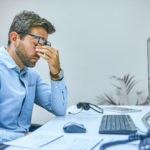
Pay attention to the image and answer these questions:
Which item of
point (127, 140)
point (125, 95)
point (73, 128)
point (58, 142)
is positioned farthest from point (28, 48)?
point (125, 95)

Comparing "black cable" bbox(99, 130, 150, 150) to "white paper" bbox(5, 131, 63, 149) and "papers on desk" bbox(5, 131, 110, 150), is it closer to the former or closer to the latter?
"papers on desk" bbox(5, 131, 110, 150)

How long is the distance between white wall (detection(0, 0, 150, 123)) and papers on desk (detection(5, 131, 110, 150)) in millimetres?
1862

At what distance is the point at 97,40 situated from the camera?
2.73 metres

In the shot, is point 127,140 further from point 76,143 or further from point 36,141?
point 36,141

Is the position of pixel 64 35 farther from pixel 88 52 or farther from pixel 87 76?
pixel 87 76

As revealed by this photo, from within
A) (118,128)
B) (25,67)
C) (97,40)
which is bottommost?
(118,128)

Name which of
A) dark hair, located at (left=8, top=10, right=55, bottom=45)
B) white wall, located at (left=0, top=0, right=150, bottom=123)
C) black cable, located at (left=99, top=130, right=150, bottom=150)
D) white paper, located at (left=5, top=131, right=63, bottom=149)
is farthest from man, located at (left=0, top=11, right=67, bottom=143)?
white wall, located at (left=0, top=0, right=150, bottom=123)

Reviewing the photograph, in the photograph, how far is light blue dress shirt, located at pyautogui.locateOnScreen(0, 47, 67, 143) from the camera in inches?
47.4

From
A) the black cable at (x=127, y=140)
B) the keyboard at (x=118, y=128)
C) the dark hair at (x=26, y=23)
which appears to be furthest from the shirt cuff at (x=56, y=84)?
the black cable at (x=127, y=140)

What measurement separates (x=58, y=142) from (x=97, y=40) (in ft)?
6.87

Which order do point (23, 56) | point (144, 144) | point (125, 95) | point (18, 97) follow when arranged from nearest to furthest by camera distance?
1. point (144, 144)
2. point (18, 97)
3. point (23, 56)
4. point (125, 95)

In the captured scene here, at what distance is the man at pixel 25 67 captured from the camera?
126 cm

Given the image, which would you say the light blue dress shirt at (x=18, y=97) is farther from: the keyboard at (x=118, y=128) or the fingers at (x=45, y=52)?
the keyboard at (x=118, y=128)

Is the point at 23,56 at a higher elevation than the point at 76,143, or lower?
higher
